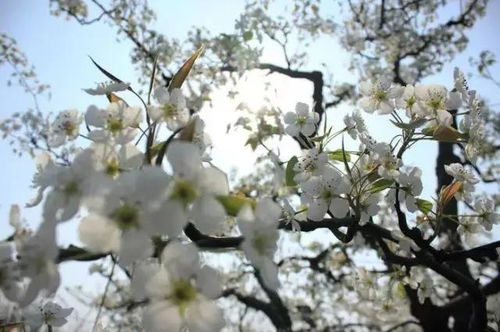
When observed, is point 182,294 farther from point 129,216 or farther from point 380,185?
point 380,185

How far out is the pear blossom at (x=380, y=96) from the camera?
135cm

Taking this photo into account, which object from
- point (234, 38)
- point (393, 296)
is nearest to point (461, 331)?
point (393, 296)

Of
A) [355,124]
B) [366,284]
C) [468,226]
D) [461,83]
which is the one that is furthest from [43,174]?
[366,284]

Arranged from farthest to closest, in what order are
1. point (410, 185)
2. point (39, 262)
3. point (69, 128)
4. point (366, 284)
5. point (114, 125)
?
point (366, 284)
point (410, 185)
point (69, 128)
point (114, 125)
point (39, 262)

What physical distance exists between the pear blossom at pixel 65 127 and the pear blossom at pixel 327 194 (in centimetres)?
59

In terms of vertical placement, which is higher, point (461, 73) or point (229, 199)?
point (461, 73)

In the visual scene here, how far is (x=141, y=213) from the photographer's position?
598 millimetres

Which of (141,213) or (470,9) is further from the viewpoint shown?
(470,9)

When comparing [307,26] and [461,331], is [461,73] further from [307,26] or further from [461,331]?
[307,26]

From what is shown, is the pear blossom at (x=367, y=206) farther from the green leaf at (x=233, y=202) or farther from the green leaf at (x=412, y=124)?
the green leaf at (x=233, y=202)

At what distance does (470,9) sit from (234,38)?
157 inches

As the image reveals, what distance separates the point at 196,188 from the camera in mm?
666

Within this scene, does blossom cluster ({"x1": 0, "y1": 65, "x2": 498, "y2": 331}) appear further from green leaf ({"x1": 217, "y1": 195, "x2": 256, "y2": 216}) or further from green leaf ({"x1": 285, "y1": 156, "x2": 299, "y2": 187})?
green leaf ({"x1": 285, "y1": 156, "x2": 299, "y2": 187})

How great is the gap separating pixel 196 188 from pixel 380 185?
2.23ft
